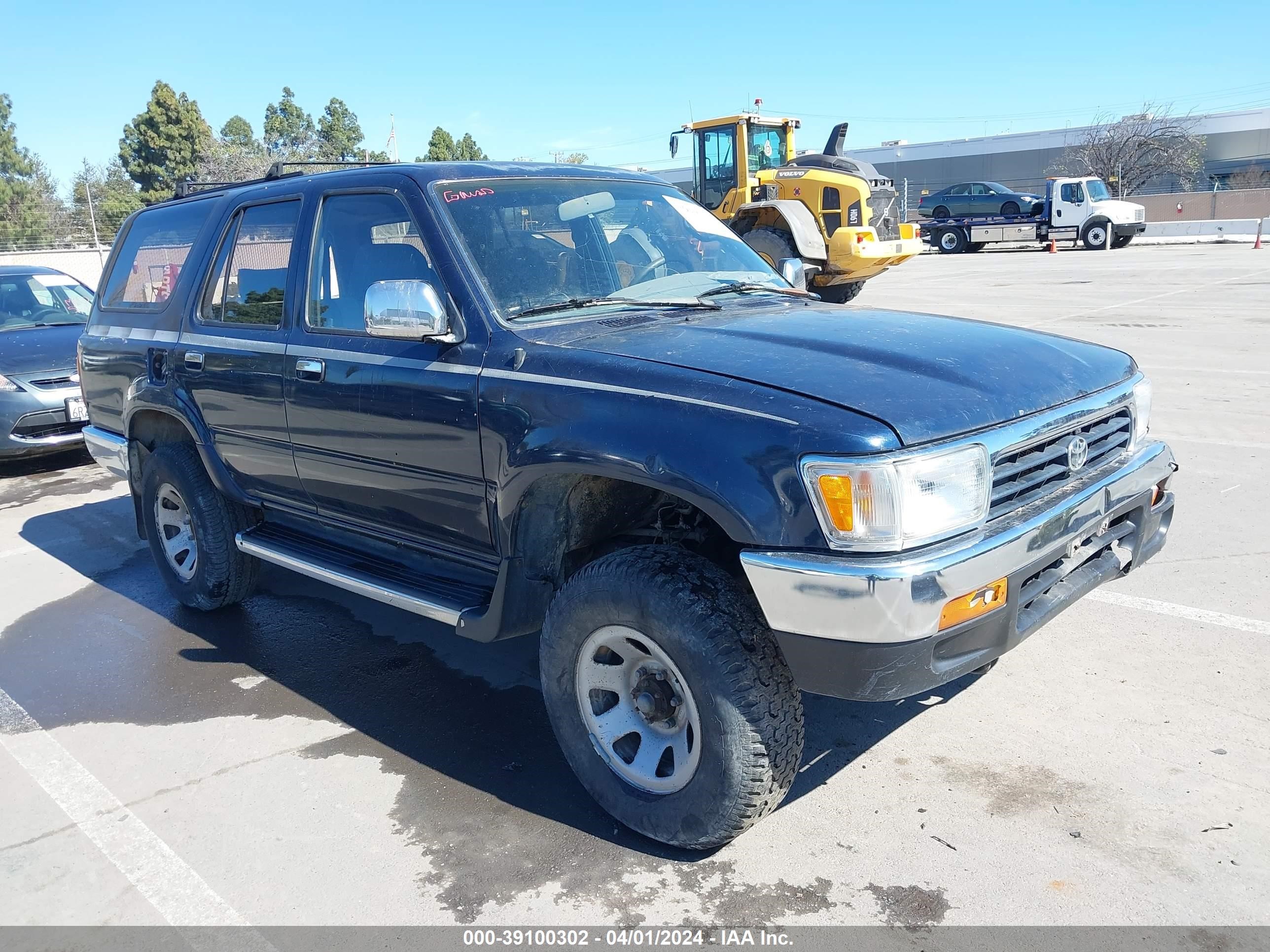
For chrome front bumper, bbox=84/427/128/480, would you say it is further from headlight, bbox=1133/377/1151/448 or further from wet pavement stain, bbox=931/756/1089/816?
headlight, bbox=1133/377/1151/448

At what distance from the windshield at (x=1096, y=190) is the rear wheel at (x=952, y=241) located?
4262mm

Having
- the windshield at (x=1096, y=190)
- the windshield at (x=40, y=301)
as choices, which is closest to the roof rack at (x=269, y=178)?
the windshield at (x=40, y=301)

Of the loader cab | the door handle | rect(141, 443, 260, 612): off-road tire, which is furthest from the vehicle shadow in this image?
the loader cab

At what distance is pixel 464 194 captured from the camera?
370 centimetres

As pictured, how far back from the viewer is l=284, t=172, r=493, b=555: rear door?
11.2 feet

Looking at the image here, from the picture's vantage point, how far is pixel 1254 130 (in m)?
60.2

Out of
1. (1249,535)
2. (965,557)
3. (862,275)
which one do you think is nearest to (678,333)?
(965,557)

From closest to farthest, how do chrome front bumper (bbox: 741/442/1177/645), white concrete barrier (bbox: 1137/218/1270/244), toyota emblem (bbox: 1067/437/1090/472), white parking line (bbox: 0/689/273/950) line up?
chrome front bumper (bbox: 741/442/1177/645)
white parking line (bbox: 0/689/273/950)
toyota emblem (bbox: 1067/437/1090/472)
white concrete barrier (bbox: 1137/218/1270/244)

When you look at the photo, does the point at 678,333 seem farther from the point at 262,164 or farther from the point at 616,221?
the point at 262,164

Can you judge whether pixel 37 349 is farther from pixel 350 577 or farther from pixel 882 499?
pixel 882 499

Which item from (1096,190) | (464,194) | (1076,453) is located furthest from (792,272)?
(1096,190)

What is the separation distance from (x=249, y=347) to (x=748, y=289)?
7.01 feet

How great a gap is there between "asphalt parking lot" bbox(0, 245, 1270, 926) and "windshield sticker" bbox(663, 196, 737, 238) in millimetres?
2044

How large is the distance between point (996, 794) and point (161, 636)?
3946 millimetres
